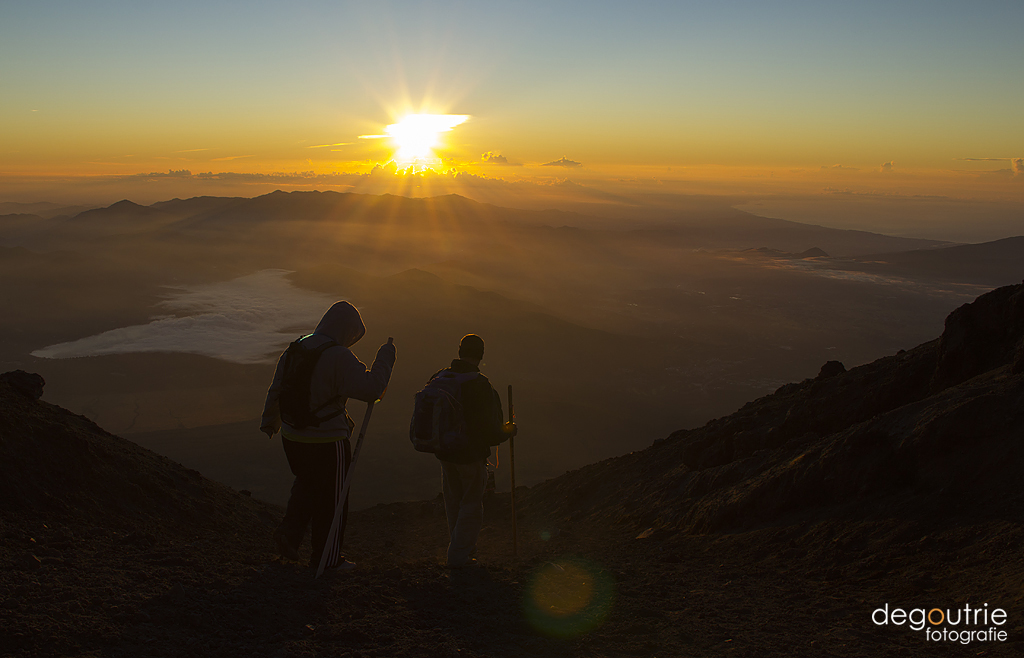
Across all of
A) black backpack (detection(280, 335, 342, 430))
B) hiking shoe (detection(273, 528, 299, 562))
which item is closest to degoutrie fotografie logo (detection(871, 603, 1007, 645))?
black backpack (detection(280, 335, 342, 430))

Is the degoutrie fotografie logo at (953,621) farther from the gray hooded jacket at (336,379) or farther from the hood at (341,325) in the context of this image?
the hood at (341,325)

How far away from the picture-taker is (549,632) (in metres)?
3.37

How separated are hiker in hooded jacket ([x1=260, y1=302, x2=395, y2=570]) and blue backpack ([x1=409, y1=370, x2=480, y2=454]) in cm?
36

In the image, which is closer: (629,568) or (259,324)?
(629,568)

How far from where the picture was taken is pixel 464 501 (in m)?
4.57

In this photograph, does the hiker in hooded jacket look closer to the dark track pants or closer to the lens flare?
the dark track pants

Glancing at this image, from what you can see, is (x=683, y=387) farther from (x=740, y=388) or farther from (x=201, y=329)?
(x=201, y=329)

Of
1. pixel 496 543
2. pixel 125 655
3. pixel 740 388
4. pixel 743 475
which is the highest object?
pixel 125 655

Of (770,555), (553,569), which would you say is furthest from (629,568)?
(770,555)

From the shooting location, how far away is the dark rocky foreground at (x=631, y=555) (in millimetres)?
3162

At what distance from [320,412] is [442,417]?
2.57 feet

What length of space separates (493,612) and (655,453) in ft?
21.4

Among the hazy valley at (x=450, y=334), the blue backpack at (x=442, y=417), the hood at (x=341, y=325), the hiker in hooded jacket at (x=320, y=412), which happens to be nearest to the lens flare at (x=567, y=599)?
the blue backpack at (x=442, y=417)

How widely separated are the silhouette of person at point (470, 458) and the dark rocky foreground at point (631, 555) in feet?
0.89
